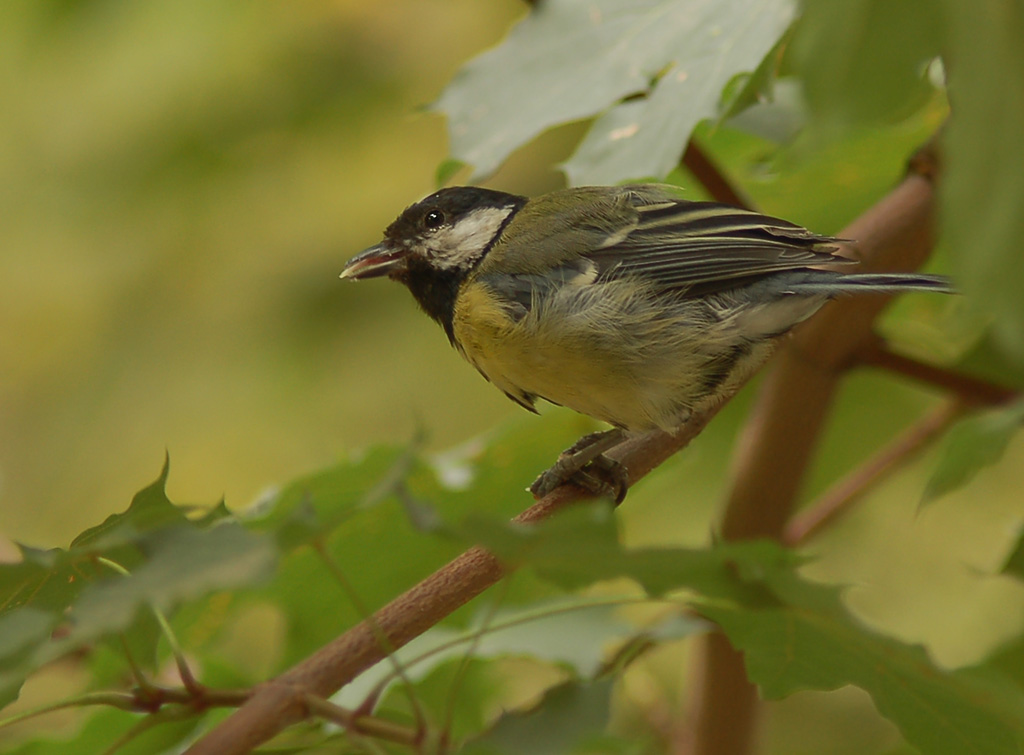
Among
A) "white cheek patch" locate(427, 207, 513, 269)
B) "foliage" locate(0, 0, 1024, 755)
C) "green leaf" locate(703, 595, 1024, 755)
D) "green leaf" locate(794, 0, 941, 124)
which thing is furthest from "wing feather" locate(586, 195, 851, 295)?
"green leaf" locate(794, 0, 941, 124)

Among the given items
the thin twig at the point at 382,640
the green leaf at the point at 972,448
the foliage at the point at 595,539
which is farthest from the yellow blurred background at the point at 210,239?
the thin twig at the point at 382,640

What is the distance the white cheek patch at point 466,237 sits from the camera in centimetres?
208

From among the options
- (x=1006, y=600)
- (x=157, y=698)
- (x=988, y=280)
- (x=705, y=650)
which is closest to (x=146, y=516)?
(x=157, y=698)

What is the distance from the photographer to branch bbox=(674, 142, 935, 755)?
1778 millimetres

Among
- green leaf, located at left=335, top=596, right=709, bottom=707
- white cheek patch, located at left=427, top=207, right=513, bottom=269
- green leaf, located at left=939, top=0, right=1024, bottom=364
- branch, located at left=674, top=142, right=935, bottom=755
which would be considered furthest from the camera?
white cheek patch, located at left=427, top=207, right=513, bottom=269

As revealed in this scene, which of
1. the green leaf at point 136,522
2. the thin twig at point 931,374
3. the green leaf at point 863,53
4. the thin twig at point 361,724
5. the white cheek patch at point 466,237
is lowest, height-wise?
the thin twig at point 931,374

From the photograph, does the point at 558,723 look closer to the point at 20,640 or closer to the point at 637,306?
the point at 20,640

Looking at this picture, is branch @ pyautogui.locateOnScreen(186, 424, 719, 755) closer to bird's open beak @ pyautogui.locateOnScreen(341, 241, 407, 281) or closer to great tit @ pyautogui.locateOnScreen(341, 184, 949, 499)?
great tit @ pyautogui.locateOnScreen(341, 184, 949, 499)

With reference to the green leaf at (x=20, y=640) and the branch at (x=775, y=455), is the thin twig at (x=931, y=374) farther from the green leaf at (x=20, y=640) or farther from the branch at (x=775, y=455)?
the green leaf at (x=20, y=640)

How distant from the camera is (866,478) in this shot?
6.46 feet

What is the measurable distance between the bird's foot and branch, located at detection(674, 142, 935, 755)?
31cm

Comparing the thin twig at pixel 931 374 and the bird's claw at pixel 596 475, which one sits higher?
the bird's claw at pixel 596 475

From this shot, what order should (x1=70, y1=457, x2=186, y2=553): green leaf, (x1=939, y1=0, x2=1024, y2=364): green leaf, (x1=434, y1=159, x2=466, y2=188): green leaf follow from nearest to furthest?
(x1=939, y1=0, x2=1024, y2=364): green leaf
(x1=70, y1=457, x2=186, y2=553): green leaf
(x1=434, y1=159, x2=466, y2=188): green leaf

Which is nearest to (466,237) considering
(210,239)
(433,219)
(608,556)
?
(433,219)
